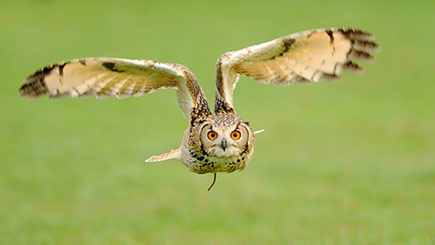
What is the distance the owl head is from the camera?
12.8ft

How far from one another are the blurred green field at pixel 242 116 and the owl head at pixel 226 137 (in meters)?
4.59

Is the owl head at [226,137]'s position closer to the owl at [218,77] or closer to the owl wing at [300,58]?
the owl at [218,77]

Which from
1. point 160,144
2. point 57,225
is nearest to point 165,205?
point 57,225

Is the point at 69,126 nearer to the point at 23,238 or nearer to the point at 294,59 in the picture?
the point at 23,238

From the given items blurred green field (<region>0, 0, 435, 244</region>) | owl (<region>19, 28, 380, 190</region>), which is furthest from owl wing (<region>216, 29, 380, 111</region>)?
blurred green field (<region>0, 0, 435, 244</region>)

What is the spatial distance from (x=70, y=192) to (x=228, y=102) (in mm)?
7660

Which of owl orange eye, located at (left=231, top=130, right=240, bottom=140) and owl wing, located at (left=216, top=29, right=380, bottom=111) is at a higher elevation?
owl wing, located at (left=216, top=29, right=380, bottom=111)

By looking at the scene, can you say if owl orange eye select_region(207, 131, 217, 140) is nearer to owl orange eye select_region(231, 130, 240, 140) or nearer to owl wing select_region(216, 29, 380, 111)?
owl orange eye select_region(231, 130, 240, 140)

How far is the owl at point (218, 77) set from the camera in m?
4.02

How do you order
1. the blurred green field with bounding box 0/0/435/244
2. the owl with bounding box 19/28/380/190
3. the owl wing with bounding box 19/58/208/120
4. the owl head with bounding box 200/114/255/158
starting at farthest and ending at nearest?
the blurred green field with bounding box 0/0/435/244 → the owl wing with bounding box 19/58/208/120 → the owl with bounding box 19/28/380/190 → the owl head with bounding box 200/114/255/158

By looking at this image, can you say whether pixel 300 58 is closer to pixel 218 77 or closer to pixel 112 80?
pixel 218 77

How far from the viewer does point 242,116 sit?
17.0m

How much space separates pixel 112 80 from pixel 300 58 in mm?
1113

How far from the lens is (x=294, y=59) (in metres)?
4.47
